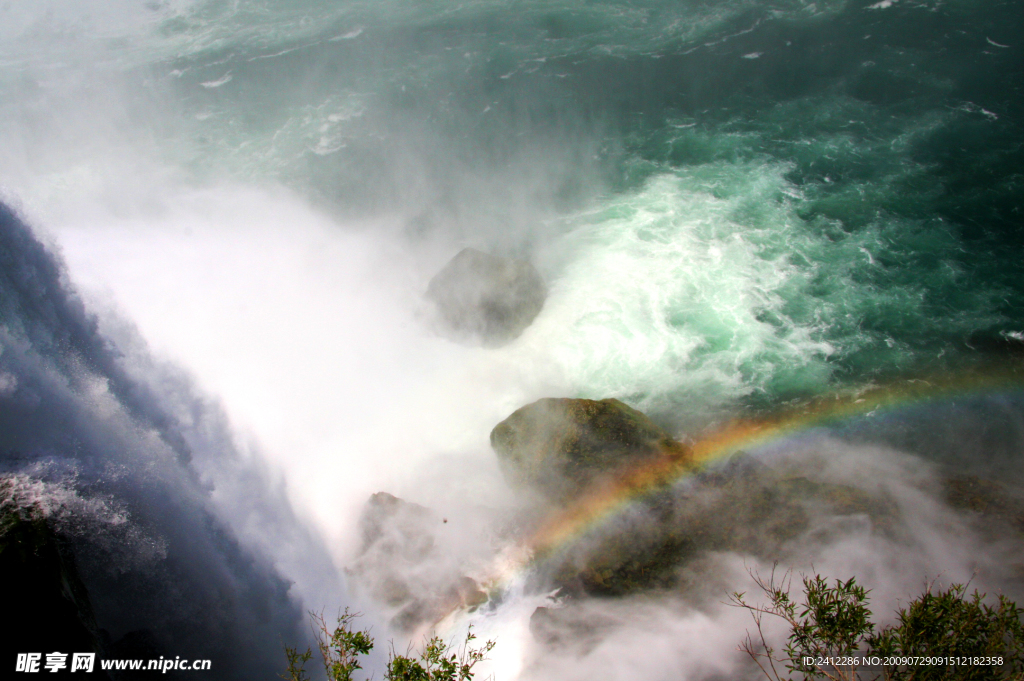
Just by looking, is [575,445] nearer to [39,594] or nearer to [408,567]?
[408,567]

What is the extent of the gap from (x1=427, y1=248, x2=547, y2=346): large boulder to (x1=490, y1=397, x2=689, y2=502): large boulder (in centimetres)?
816

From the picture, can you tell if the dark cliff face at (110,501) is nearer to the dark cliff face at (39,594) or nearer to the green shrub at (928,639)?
the dark cliff face at (39,594)

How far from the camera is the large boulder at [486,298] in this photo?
108 feet

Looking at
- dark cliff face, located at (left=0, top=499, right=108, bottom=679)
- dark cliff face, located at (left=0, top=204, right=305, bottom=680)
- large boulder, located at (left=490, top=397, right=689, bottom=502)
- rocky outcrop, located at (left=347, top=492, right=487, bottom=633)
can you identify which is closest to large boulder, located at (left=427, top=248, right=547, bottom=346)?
large boulder, located at (left=490, top=397, right=689, bottom=502)

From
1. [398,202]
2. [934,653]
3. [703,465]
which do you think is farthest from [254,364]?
[934,653]

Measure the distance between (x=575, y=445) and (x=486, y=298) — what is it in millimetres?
12123

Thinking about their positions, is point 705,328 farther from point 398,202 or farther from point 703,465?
point 398,202

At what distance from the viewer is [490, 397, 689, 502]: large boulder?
920 inches

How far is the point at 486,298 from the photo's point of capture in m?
33.2

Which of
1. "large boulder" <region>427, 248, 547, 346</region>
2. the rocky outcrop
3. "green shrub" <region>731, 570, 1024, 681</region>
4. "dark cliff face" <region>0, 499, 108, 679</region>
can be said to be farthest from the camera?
"large boulder" <region>427, 248, 547, 346</region>

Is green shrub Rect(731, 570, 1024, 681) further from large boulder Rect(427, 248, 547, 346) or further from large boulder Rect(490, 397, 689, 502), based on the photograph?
large boulder Rect(427, 248, 547, 346)

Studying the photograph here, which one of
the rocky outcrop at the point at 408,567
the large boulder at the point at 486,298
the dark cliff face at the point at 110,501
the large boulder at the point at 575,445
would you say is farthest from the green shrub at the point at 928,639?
the large boulder at the point at 486,298

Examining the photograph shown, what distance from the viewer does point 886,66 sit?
4594 cm

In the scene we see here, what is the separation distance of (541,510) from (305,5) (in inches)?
2541
